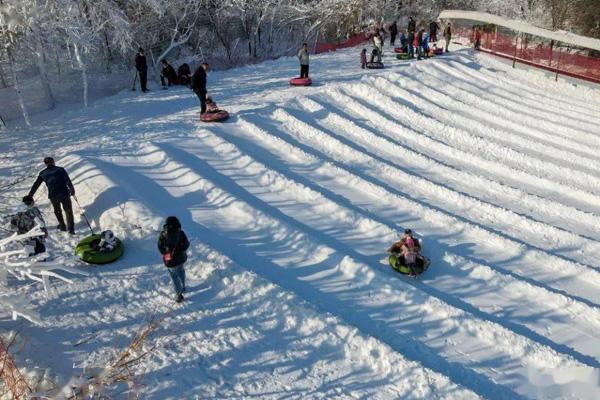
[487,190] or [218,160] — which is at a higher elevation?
[218,160]

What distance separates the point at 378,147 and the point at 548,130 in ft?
17.6

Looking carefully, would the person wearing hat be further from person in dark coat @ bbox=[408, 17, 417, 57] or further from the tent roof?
the tent roof

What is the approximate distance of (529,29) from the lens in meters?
19.1

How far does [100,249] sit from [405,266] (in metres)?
4.88

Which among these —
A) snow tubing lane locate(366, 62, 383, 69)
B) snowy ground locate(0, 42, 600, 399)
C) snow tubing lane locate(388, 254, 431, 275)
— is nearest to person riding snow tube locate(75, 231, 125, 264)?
snowy ground locate(0, 42, 600, 399)

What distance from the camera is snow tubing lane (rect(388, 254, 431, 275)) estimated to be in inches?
323

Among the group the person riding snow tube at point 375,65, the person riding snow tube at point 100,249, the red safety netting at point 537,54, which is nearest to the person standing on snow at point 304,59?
the person riding snow tube at point 375,65

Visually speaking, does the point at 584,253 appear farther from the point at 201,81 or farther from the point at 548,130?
the point at 201,81

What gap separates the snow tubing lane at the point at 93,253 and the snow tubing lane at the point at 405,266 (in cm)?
443

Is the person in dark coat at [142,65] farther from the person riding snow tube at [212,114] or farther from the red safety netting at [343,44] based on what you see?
the red safety netting at [343,44]

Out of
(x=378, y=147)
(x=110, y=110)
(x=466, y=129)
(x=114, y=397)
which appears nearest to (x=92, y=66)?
(x=110, y=110)

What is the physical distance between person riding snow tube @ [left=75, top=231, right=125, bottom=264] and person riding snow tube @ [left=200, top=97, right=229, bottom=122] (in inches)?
224

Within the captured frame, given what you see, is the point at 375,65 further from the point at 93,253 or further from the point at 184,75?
the point at 93,253

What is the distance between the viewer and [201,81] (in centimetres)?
1284
